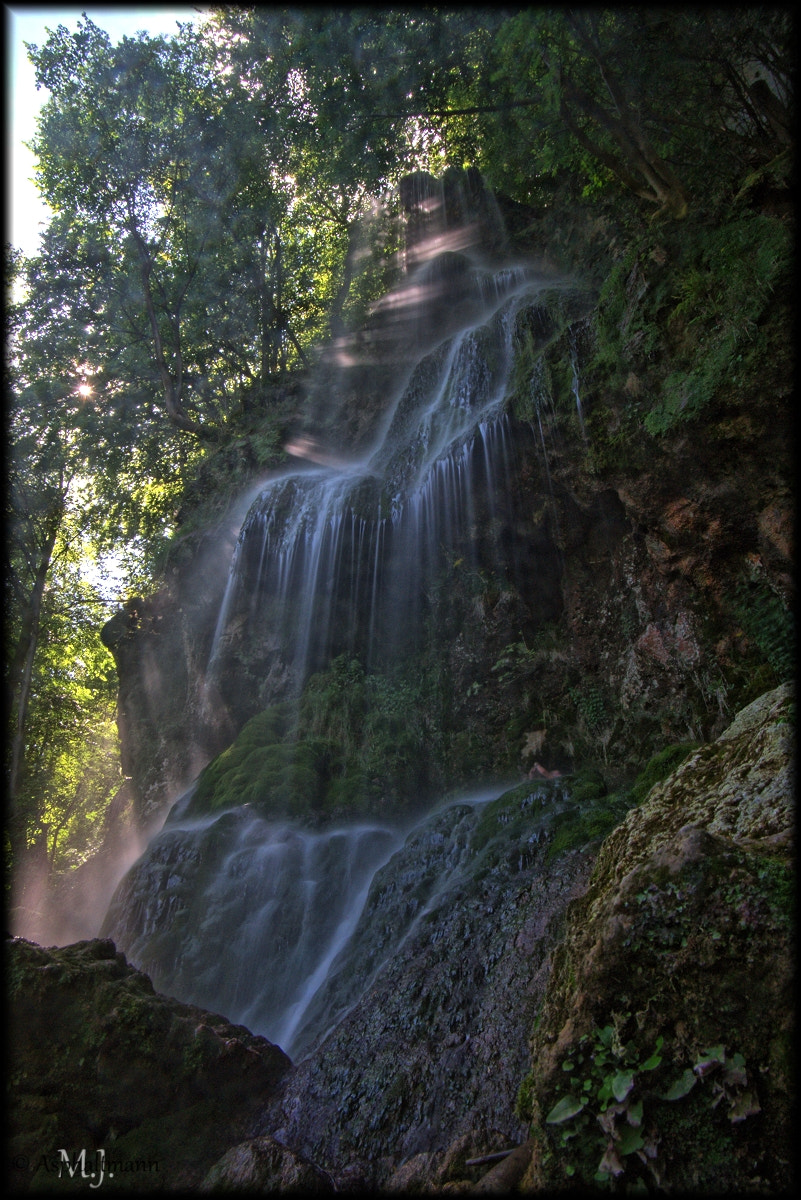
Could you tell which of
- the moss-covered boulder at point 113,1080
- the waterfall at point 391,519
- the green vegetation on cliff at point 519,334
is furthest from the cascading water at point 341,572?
the moss-covered boulder at point 113,1080

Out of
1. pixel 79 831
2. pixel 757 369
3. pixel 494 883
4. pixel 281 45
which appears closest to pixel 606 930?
pixel 494 883

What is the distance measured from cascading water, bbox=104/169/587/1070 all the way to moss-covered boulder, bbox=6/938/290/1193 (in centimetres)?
114

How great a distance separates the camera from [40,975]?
14.8 ft

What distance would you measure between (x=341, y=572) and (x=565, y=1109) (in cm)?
1156

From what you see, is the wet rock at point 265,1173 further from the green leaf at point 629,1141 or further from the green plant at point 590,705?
the green plant at point 590,705

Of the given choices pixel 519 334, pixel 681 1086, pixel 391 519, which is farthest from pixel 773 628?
pixel 519 334

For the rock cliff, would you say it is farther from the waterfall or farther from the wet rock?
the waterfall

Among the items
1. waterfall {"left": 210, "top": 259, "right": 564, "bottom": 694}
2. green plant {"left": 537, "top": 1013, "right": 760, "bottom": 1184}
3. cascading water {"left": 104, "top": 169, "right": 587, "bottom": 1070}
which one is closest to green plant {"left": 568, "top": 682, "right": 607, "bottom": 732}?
cascading water {"left": 104, "top": 169, "right": 587, "bottom": 1070}

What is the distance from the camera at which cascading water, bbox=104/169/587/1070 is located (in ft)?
26.0

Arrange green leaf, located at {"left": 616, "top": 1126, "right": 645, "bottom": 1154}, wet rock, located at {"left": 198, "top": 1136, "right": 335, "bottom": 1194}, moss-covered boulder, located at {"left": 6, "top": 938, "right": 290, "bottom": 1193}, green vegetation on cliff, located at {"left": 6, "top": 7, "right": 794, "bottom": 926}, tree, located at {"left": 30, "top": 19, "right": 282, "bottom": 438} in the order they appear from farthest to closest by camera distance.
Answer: tree, located at {"left": 30, "top": 19, "right": 282, "bottom": 438}, green vegetation on cliff, located at {"left": 6, "top": 7, "right": 794, "bottom": 926}, moss-covered boulder, located at {"left": 6, "top": 938, "right": 290, "bottom": 1193}, wet rock, located at {"left": 198, "top": 1136, "right": 335, "bottom": 1194}, green leaf, located at {"left": 616, "top": 1126, "right": 645, "bottom": 1154}

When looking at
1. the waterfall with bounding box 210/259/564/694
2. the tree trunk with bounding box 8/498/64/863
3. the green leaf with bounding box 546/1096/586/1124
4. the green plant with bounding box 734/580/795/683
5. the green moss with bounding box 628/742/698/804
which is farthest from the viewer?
the tree trunk with bounding box 8/498/64/863

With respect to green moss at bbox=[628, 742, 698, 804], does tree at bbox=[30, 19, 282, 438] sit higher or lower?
higher

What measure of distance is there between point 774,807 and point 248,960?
7504mm

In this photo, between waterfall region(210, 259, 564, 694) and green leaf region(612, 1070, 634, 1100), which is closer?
green leaf region(612, 1070, 634, 1100)
